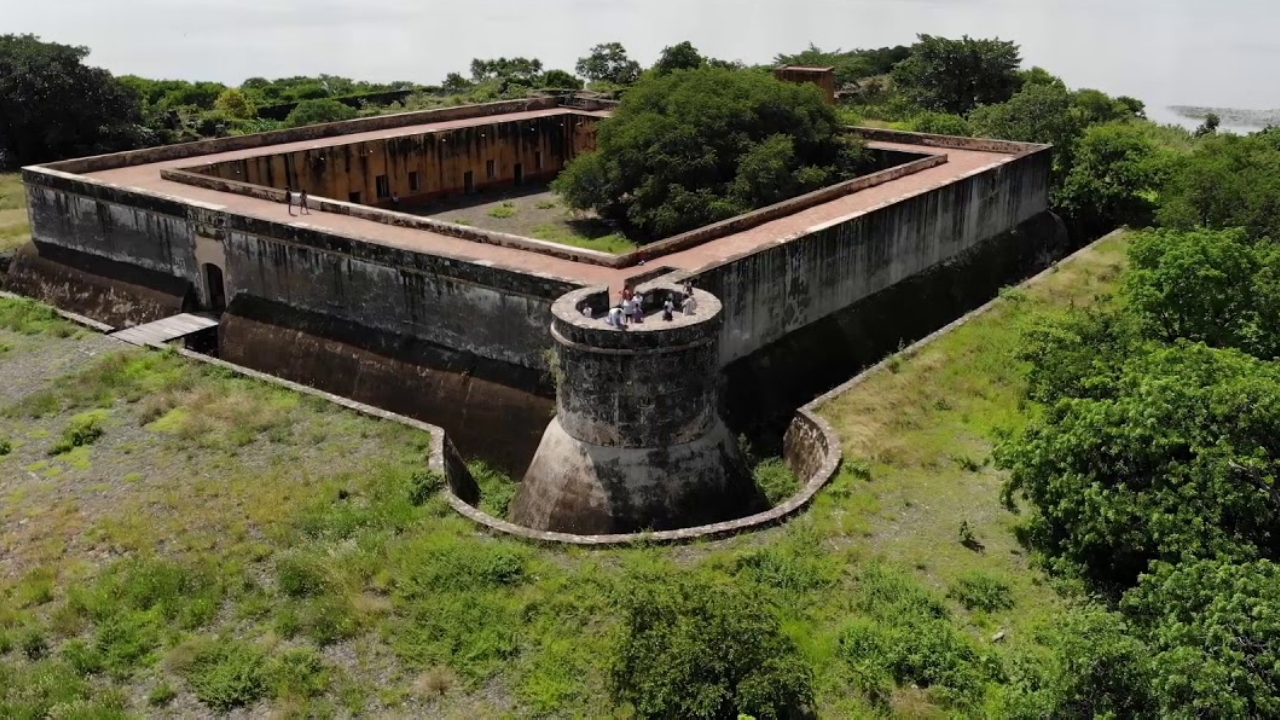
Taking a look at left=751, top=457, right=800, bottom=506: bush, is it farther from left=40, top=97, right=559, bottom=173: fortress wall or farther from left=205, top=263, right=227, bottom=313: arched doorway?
left=40, top=97, right=559, bottom=173: fortress wall

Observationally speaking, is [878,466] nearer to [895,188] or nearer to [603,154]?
[895,188]

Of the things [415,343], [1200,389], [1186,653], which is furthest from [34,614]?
[1200,389]

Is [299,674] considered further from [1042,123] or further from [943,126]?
[943,126]

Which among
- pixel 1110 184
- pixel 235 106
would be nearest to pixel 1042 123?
pixel 1110 184

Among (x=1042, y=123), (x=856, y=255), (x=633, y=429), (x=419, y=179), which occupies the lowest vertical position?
(x=633, y=429)

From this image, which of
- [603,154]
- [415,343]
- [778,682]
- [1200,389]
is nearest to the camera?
[778,682]

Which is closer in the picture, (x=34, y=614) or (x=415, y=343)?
(x=34, y=614)

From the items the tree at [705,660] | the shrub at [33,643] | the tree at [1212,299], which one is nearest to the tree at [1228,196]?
the tree at [1212,299]
